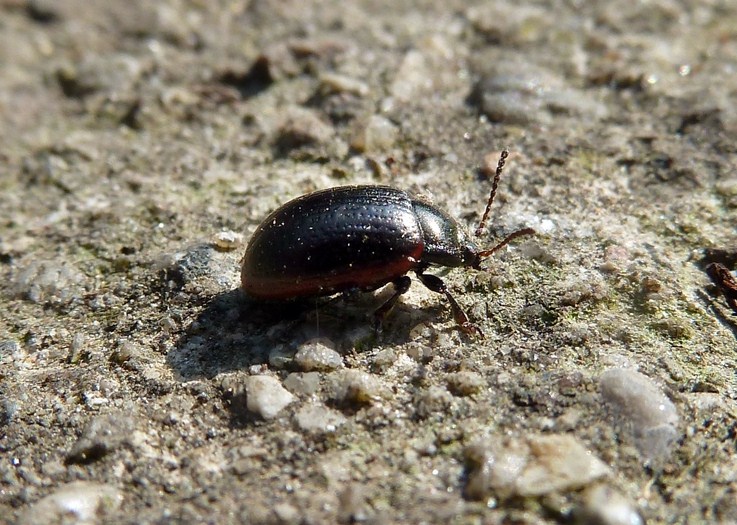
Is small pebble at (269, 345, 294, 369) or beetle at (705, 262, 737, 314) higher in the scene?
beetle at (705, 262, 737, 314)

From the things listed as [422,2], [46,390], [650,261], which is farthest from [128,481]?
[422,2]

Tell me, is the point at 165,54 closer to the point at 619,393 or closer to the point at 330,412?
the point at 330,412

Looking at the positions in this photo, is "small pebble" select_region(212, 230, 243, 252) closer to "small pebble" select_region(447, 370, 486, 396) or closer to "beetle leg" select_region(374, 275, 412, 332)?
"beetle leg" select_region(374, 275, 412, 332)

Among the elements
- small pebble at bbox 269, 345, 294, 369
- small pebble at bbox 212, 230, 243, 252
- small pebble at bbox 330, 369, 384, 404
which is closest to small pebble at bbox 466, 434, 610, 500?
small pebble at bbox 330, 369, 384, 404

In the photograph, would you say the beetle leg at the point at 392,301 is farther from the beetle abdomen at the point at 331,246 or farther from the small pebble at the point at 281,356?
the small pebble at the point at 281,356

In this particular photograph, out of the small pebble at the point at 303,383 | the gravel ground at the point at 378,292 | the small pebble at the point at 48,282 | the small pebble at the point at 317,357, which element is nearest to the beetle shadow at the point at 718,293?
the gravel ground at the point at 378,292

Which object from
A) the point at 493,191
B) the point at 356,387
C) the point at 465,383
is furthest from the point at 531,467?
the point at 493,191
